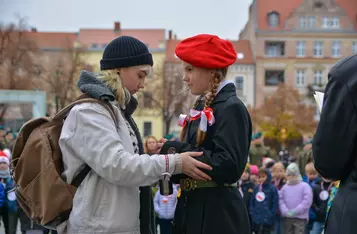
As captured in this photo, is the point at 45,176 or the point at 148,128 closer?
the point at 45,176

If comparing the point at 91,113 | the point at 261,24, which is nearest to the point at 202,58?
the point at 91,113

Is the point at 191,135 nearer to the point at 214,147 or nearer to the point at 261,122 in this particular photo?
the point at 214,147

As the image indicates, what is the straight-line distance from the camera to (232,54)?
379 centimetres

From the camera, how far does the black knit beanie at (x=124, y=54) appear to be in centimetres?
371

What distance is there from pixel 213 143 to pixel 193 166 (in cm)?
25

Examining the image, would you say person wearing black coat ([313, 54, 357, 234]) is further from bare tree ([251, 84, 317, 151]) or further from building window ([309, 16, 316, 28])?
building window ([309, 16, 316, 28])

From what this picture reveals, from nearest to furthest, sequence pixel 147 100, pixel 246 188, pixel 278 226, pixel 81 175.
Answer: pixel 81 175
pixel 278 226
pixel 246 188
pixel 147 100

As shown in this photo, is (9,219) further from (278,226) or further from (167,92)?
(167,92)

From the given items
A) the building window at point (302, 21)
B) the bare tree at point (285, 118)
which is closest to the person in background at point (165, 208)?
the bare tree at point (285, 118)

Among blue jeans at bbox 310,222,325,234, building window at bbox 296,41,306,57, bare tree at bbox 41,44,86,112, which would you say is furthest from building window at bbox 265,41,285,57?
blue jeans at bbox 310,222,325,234

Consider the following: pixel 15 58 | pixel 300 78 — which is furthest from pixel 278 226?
pixel 300 78

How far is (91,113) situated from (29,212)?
763mm

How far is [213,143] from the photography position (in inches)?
143

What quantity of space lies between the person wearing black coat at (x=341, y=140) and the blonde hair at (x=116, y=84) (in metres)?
1.29
